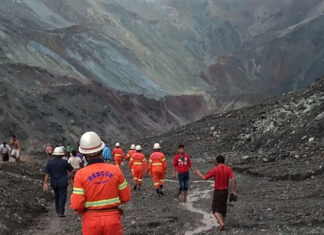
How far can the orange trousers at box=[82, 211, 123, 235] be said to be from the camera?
6.35 metres

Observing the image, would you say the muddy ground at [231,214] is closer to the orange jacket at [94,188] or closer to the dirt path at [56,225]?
the dirt path at [56,225]

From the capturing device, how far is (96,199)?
644 centimetres

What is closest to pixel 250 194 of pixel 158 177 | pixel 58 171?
pixel 158 177

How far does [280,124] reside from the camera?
94.6 ft

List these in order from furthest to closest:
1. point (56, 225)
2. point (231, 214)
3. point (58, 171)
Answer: point (58, 171), point (56, 225), point (231, 214)

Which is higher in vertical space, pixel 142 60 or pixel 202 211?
pixel 142 60

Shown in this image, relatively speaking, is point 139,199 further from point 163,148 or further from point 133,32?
point 133,32

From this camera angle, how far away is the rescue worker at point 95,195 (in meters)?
6.38

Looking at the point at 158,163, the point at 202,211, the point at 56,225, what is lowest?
the point at 56,225

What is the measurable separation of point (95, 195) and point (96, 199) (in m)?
0.05

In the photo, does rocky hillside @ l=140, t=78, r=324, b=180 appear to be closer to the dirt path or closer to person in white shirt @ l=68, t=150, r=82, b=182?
person in white shirt @ l=68, t=150, r=82, b=182

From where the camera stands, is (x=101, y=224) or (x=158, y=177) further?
(x=158, y=177)

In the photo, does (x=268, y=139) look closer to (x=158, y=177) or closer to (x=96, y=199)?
(x=158, y=177)

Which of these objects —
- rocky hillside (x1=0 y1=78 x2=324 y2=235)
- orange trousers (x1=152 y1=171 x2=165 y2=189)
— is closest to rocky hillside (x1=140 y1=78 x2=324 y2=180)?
rocky hillside (x1=0 y1=78 x2=324 y2=235)
